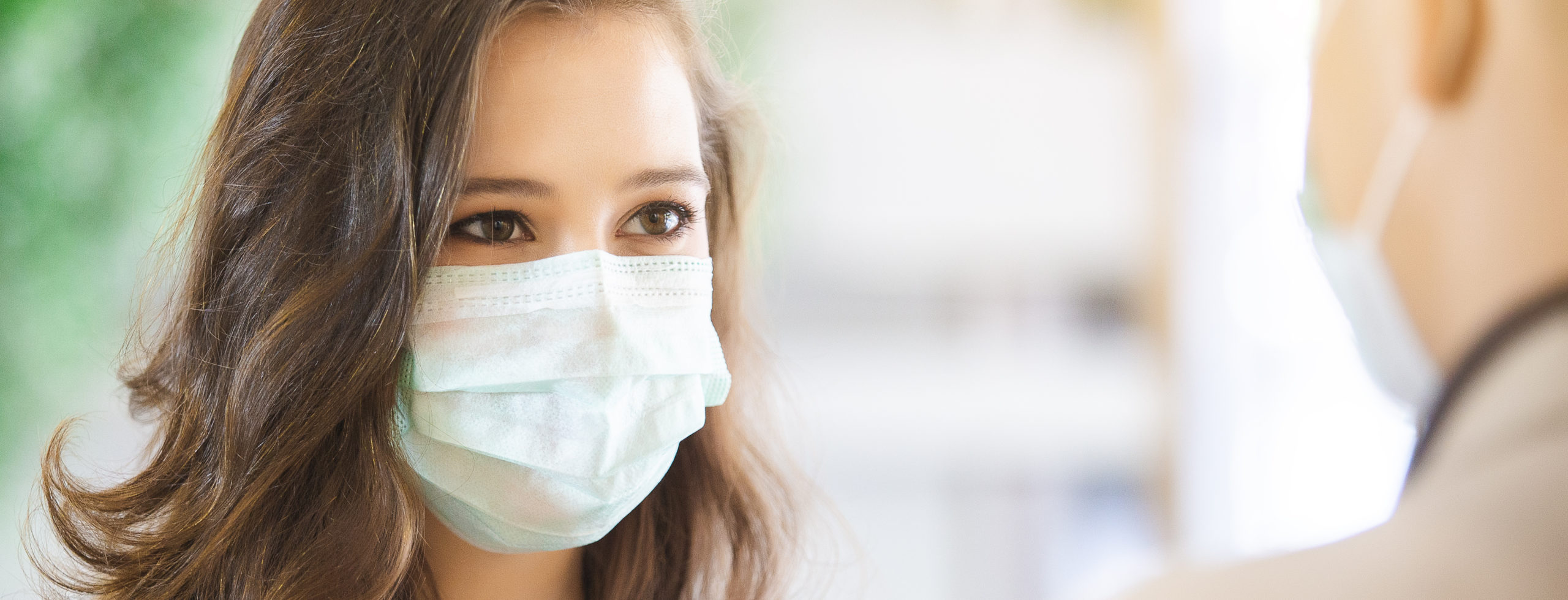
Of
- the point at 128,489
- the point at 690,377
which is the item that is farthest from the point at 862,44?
the point at 128,489

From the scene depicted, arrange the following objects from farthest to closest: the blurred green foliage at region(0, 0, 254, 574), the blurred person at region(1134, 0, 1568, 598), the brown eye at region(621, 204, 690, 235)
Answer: the blurred green foliage at region(0, 0, 254, 574) < the brown eye at region(621, 204, 690, 235) < the blurred person at region(1134, 0, 1568, 598)

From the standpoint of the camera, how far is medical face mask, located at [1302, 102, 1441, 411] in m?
0.18

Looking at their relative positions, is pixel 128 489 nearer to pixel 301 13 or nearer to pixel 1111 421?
pixel 301 13

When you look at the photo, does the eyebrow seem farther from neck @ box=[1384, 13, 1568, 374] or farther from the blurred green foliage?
neck @ box=[1384, 13, 1568, 374]

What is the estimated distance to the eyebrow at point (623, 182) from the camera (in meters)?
0.79

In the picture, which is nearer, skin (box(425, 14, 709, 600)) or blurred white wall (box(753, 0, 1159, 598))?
skin (box(425, 14, 709, 600))

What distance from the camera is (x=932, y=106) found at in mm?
2445

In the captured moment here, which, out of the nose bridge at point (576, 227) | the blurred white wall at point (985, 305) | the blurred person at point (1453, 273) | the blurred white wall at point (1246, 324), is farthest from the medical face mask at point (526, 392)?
the blurred white wall at point (985, 305)

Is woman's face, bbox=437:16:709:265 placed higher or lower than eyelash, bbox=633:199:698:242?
higher

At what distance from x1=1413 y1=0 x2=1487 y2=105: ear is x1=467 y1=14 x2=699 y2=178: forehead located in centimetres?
69

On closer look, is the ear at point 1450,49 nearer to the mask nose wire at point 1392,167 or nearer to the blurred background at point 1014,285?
the mask nose wire at point 1392,167

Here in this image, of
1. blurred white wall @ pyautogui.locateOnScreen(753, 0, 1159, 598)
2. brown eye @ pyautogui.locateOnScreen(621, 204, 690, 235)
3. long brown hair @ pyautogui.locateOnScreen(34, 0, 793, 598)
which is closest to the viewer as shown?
long brown hair @ pyautogui.locateOnScreen(34, 0, 793, 598)

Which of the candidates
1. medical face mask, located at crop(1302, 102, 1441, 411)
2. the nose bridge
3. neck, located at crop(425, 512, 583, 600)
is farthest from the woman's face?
medical face mask, located at crop(1302, 102, 1441, 411)

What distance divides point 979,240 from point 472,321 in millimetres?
1808
